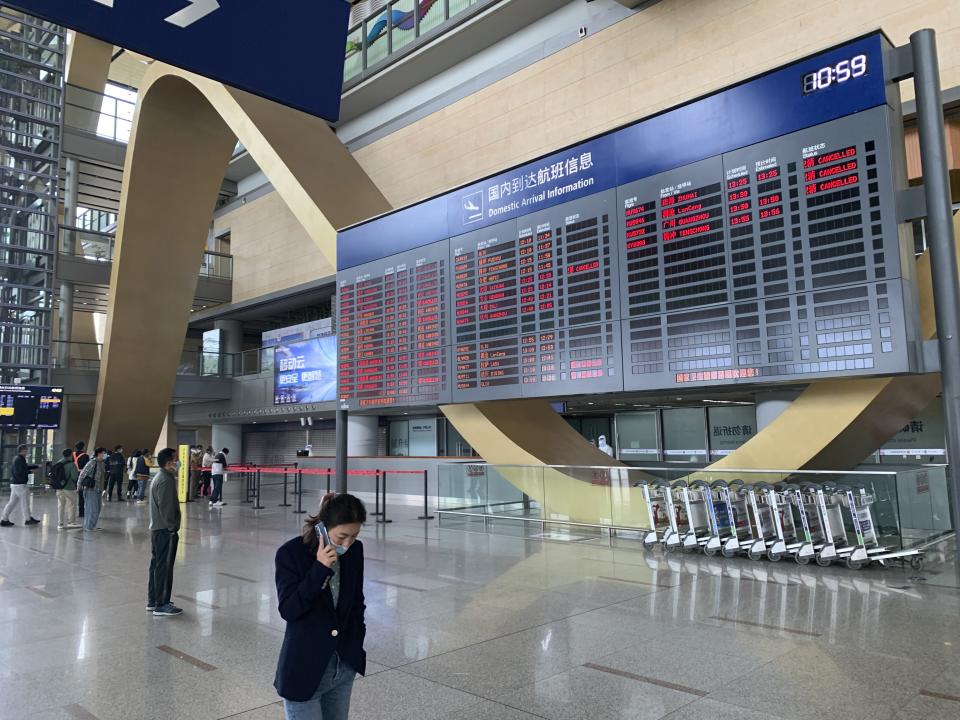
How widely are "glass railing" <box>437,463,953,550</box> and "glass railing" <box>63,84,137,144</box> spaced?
19.2 metres

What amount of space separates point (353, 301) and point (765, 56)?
847 cm

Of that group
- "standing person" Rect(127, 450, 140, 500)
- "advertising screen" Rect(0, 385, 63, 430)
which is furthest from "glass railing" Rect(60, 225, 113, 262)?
"standing person" Rect(127, 450, 140, 500)

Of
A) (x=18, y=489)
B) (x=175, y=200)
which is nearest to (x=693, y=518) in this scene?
(x=18, y=489)

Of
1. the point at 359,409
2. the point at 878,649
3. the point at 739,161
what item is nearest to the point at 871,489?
the point at 878,649

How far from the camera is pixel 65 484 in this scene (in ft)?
40.3

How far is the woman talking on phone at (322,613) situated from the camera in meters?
2.36

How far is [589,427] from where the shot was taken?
21.7m

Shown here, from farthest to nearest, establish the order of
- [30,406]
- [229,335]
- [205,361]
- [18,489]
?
[229,335] → [205,361] → [30,406] → [18,489]

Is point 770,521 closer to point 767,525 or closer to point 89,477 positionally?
point 767,525

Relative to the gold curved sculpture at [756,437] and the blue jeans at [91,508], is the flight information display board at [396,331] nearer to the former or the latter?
the gold curved sculpture at [756,437]

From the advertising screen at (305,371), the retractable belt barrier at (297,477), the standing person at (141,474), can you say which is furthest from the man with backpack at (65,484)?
the advertising screen at (305,371)

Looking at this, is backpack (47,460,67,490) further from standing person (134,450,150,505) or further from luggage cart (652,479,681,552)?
luggage cart (652,479,681,552)

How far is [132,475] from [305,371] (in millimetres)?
6209

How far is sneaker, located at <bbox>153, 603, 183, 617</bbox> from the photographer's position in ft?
19.8
